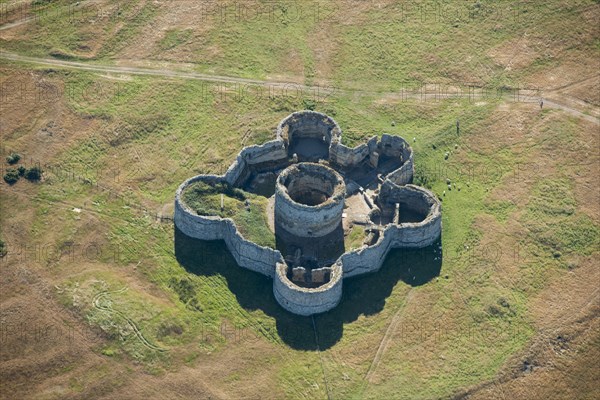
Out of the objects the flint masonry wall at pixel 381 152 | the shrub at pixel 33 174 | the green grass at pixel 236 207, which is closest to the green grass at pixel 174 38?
the shrub at pixel 33 174

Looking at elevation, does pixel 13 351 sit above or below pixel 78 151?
below

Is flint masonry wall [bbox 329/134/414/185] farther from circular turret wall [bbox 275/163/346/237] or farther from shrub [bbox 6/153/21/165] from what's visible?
shrub [bbox 6/153/21/165]

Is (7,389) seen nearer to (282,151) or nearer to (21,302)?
(21,302)

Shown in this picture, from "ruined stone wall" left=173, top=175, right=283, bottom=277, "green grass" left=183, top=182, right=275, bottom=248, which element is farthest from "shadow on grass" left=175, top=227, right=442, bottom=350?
"green grass" left=183, top=182, right=275, bottom=248

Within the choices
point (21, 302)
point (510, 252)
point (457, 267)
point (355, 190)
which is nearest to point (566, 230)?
point (510, 252)


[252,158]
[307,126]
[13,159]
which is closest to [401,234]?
[307,126]

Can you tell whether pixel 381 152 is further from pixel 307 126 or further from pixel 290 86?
pixel 290 86
